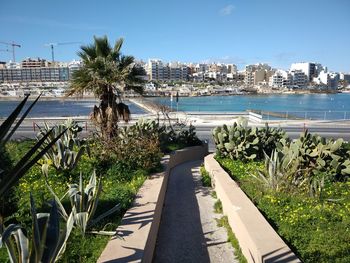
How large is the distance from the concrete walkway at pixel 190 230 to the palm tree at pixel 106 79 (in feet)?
12.0

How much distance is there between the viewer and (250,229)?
4977 millimetres

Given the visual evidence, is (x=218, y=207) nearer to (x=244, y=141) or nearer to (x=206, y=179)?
(x=206, y=179)

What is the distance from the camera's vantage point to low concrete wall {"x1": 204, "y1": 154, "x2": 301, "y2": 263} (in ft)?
13.9

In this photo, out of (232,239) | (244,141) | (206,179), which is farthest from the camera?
(244,141)

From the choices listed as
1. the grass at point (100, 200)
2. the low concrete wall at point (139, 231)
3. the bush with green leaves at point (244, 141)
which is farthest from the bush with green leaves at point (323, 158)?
the grass at point (100, 200)

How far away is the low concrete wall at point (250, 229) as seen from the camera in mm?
4234

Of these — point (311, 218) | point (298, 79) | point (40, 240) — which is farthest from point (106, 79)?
point (298, 79)

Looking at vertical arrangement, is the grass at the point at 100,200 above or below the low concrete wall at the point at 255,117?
above

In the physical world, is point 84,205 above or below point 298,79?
below

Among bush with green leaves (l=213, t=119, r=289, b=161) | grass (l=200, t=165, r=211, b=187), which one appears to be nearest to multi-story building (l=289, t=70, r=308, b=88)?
bush with green leaves (l=213, t=119, r=289, b=161)

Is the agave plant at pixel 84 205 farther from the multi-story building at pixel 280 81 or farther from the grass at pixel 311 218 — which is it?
the multi-story building at pixel 280 81

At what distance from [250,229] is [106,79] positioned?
7762 mm

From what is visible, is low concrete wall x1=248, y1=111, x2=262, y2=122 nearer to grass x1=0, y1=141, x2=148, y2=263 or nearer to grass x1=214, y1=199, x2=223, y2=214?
grass x1=0, y1=141, x2=148, y2=263

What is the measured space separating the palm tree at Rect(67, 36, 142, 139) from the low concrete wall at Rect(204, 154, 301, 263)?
5164mm
